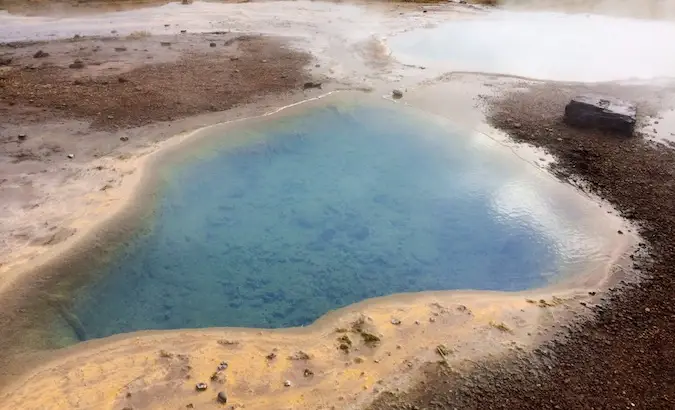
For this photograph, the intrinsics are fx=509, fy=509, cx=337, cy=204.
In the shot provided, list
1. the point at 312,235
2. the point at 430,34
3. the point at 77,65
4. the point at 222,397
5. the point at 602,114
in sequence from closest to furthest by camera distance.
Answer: the point at 222,397
the point at 312,235
the point at 602,114
the point at 77,65
the point at 430,34

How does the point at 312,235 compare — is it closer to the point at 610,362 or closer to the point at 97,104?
the point at 610,362

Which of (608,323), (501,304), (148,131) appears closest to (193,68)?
(148,131)

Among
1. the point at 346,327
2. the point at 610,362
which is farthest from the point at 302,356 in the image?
the point at 610,362

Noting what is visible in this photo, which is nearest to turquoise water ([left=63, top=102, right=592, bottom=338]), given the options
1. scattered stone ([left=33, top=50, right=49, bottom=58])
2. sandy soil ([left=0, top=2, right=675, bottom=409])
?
sandy soil ([left=0, top=2, right=675, bottom=409])

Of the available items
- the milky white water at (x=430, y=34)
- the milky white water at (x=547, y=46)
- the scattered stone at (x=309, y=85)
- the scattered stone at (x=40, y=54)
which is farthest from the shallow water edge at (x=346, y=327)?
the scattered stone at (x=40, y=54)

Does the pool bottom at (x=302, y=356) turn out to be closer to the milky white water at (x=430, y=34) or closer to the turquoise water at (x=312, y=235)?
the turquoise water at (x=312, y=235)

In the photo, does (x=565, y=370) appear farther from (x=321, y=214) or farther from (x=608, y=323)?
(x=321, y=214)
